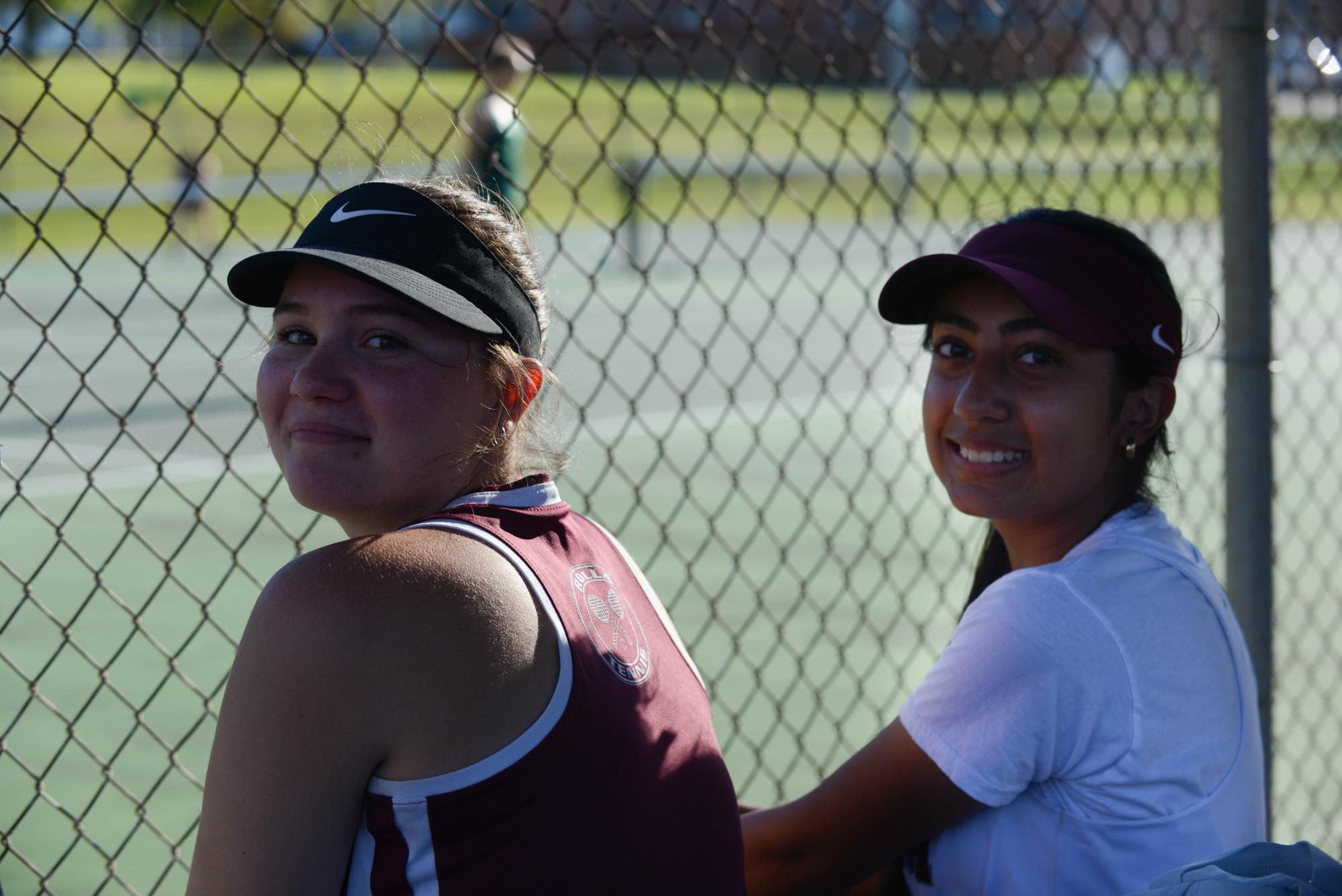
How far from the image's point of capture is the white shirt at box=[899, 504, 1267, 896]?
1942mm

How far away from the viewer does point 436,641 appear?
146 cm

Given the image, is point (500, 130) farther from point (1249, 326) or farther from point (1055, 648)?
point (1055, 648)

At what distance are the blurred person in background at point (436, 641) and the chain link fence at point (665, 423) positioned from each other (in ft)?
1.33

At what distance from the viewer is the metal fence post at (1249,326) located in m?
2.93

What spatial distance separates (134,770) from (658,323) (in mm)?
10263

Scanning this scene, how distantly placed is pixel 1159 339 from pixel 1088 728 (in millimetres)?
623

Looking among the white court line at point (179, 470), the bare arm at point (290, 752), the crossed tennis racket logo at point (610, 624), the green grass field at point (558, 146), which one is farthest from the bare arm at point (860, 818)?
the green grass field at point (558, 146)

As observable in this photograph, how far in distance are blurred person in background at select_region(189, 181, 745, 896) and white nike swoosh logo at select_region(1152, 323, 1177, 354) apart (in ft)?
2.89

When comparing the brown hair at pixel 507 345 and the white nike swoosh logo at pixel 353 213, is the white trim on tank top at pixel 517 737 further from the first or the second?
the white nike swoosh logo at pixel 353 213

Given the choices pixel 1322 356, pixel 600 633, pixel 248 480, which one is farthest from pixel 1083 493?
pixel 1322 356

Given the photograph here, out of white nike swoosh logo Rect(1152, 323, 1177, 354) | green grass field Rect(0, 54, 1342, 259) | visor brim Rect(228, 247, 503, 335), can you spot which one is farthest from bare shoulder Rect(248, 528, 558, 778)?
green grass field Rect(0, 54, 1342, 259)

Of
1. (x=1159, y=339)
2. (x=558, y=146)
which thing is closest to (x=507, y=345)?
(x=1159, y=339)

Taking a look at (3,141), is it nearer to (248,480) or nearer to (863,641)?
(248,480)

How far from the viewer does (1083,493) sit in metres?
2.23
